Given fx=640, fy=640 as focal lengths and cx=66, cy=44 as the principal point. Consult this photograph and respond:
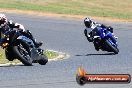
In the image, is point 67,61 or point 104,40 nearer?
point 67,61

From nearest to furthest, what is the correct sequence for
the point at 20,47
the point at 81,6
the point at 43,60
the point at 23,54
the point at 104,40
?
the point at 23,54
the point at 20,47
the point at 43,60
the point at 104,40
the point at 81,6

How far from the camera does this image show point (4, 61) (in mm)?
21109

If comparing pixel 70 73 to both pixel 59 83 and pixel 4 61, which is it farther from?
pixel 4 61

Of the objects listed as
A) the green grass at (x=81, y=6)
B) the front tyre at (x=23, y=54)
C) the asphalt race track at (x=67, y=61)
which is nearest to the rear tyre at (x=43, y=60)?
the asphalt race track at (x=67, y=61)

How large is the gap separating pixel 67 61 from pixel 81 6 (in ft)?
103

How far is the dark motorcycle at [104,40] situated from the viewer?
981 inches

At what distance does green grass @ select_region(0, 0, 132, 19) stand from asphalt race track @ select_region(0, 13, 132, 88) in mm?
5659

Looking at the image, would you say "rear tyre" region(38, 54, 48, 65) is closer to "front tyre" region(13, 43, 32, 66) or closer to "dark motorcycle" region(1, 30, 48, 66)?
"dark motorcycle" region(1, 30, 48, 66)

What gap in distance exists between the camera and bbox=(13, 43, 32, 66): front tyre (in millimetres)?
19203

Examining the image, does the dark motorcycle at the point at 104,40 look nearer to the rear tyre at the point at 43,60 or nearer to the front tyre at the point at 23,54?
the rear tyre at the point at 43,60

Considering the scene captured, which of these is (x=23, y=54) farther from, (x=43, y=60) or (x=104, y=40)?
(x=104, y=40)

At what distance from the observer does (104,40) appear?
2525 centimetres

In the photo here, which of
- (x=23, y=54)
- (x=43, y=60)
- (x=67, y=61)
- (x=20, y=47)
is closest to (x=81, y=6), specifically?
(x=67, y=61)

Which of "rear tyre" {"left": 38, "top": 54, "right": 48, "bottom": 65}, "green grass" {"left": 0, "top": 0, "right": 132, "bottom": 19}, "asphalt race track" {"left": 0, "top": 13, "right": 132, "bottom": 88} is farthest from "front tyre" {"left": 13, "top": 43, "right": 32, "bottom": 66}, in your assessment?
"green grass" {"left": 0, "top": 0, "right": 132, "bottom": 19}
